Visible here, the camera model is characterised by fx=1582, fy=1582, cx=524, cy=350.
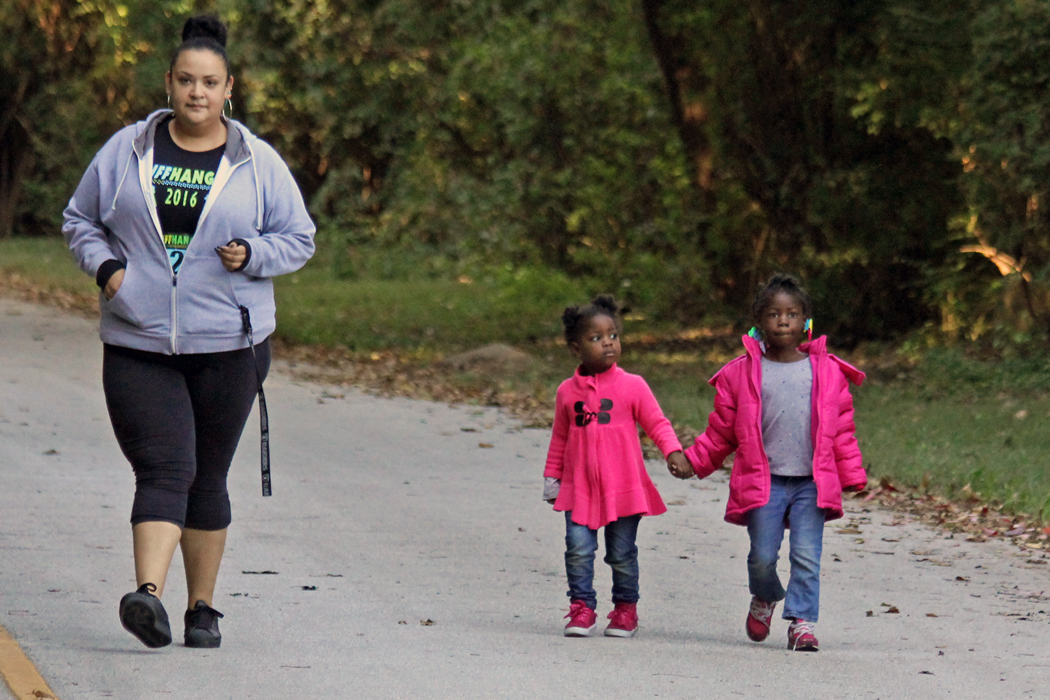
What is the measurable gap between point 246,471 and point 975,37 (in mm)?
8888

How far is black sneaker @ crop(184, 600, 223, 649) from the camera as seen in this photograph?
5340 millimetres

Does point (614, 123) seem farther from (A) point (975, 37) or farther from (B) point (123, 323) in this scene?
(B) point (123, 323)

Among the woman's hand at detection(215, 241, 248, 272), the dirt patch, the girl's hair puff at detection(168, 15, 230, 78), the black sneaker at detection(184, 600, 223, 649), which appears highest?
the girl's hair puff at detection(168, 15, 230, 78)

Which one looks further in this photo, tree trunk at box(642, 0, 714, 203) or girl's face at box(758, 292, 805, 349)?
tree trunk at box(642, 0, 714, 203)

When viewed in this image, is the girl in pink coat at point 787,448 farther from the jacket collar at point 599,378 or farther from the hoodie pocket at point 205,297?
the hoodie pocket at point 205,297

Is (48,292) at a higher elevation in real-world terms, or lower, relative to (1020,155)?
lower

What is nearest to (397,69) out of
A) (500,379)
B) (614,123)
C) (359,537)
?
(614,123)

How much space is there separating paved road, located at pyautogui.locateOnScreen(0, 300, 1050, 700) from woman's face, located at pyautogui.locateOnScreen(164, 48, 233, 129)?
1777 millimetres

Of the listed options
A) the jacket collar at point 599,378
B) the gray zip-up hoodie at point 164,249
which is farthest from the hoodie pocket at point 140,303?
the jacket collar at point 599,378

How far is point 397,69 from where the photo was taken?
98.3 ft

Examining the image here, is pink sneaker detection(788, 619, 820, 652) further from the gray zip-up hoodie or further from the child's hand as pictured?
the gray zip-up hoodie

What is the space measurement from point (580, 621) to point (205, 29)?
8.25 ft

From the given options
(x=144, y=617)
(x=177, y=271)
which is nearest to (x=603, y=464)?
(x=177, y=271)

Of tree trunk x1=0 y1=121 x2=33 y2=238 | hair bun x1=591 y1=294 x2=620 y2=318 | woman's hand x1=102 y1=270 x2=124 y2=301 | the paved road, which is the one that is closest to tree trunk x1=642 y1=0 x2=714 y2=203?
the paved road
